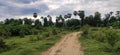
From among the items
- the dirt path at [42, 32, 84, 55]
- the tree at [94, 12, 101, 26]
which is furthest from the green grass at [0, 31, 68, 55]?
the tree at [94, 12, 101, 26]

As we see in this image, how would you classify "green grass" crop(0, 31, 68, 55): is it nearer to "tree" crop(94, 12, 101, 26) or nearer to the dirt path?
the dirt path

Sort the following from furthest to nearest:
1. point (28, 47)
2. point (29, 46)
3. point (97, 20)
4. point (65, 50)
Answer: point (97, 20), point (29, 46), point (28, 47), point (65, 50)

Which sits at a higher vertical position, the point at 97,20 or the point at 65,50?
the point at 65,50

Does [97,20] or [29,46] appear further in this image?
[97,20]

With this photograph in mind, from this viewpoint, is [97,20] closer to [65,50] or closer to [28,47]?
[28,47]

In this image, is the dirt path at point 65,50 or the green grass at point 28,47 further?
the green grass at point 28,47

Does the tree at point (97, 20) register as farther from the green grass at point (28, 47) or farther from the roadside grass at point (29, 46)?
the green grass at point (28, 47)

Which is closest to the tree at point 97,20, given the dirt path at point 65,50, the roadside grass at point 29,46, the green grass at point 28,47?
the roadside grass at point 29,46

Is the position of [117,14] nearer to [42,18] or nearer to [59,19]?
[59,19]

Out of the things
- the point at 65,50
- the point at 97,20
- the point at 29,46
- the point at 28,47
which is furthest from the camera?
the point at 97,20

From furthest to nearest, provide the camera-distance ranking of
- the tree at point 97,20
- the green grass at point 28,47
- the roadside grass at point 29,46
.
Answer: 1. the tree at point 97,20
2. the roadside grass at point 29,46
3. the green grass at point 28,47

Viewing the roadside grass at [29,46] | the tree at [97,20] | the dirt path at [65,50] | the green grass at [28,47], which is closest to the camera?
the dirt path at [65,50]

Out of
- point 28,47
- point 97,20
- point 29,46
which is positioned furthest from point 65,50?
point 97,20

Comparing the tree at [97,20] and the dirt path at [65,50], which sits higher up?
the dirt path at [65,50]
